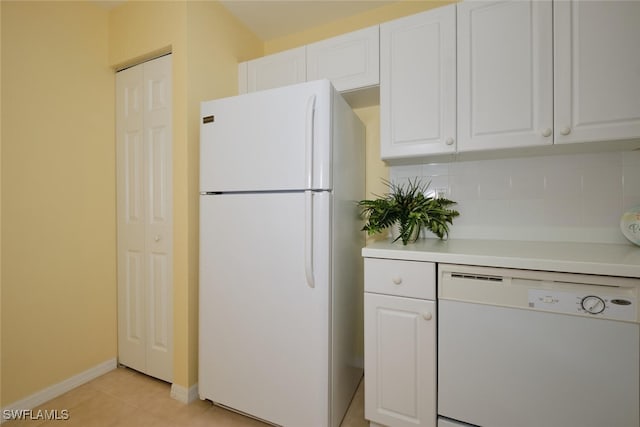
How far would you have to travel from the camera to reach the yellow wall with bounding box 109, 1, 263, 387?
5.26 feet

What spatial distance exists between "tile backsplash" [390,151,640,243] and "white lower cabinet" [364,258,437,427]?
686 millimetres

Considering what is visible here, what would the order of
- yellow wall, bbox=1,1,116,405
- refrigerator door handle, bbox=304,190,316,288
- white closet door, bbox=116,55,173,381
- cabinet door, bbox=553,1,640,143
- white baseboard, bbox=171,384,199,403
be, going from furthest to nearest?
white closet door, bbox=116,55,173,381, white baseboard, bbox=171,384,199,403, yellow wall, bbox=1,1,116,405, refrigerator door handle, bbox=304,190,316,288, cabinet door, bbox=553,1,640,143

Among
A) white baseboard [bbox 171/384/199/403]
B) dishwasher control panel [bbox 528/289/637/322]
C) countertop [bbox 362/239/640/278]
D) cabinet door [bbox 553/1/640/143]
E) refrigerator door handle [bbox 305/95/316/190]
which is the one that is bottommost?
white baseboard [bbox 171/384/199/403]

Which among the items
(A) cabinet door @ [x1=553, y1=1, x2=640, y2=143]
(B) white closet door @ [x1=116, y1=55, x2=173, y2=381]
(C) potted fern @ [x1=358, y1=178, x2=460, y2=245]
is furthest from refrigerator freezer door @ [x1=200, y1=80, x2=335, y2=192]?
(A) cabinet door @ [x1=553, y1=1, x2=640, y2=143]

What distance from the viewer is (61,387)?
5.44 ft

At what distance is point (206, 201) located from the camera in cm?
150

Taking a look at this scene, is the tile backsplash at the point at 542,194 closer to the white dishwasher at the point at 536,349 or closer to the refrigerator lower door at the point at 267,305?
the white dishwasher at the point at 536,349

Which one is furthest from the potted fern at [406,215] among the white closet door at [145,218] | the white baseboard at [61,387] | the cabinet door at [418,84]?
the white baseboard at [61,387]

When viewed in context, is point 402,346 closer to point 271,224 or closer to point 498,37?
point 271,224

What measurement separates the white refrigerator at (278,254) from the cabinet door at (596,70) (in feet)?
3.27

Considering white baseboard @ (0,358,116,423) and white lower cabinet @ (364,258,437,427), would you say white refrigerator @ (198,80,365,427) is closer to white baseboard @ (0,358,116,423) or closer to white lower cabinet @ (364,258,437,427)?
white lower cabinet @ (364,258,437,427)

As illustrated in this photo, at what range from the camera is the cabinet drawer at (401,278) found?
3.87 ft

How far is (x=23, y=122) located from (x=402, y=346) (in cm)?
234

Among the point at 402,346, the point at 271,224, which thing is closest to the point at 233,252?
the point at 271,224
